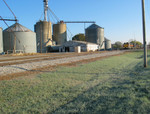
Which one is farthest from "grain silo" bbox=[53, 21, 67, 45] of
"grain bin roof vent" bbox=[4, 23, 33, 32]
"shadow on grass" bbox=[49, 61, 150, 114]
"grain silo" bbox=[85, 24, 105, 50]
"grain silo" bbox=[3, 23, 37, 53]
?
"shadow on grass" bbox=[49, 61, 150, 114]

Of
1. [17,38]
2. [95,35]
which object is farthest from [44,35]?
[95,35]

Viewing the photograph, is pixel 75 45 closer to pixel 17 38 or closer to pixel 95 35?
pixel 95 35

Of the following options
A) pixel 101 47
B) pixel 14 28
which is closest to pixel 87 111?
pixel 14 28

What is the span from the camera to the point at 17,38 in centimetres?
4597

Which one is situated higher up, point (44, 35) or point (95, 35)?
point (95, 35)

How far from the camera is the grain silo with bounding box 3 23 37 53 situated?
151 ft

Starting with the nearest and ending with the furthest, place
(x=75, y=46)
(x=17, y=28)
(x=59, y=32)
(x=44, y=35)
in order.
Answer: (x=17, y=28), (x=75, y=46), (x=44, y=35), (x=59, y=32)

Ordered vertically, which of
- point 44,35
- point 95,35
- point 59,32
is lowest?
point 44,35

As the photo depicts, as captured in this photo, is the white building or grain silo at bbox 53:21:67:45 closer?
the white building

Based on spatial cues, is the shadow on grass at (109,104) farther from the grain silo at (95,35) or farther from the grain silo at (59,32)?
the grain silo at (95,35)

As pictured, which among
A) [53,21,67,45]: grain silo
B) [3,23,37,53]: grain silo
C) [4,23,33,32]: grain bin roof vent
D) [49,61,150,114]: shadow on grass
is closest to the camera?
[49,61,150,114]: shadow on grass

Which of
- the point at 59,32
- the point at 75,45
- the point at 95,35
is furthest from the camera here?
the point at 95,35

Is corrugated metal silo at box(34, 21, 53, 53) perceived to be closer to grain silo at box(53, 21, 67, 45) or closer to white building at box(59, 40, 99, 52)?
white building at box(59, 40, 99, 52)

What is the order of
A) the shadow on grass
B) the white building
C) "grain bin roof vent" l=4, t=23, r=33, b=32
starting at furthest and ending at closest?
the white building, "grain bin roof vent" l=4, t=23, r=33, b=32, the shadow on grass
